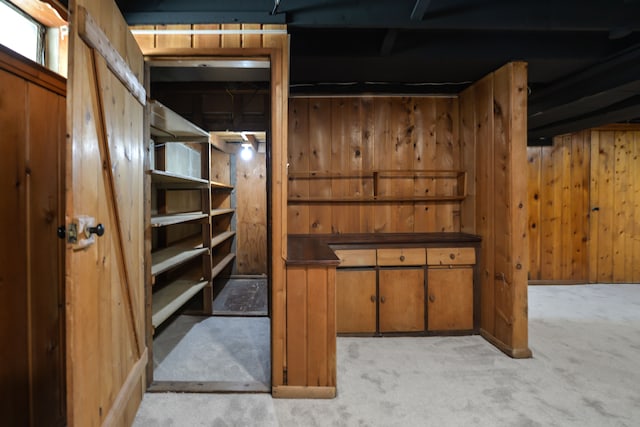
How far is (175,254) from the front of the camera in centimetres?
259

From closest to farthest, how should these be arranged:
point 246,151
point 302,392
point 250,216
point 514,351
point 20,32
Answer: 1. point 20,32
2. point 302,392
3. point 514,351
4. point 246,151
5. point 250,216

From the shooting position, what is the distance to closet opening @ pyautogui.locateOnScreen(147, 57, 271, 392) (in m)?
1.99

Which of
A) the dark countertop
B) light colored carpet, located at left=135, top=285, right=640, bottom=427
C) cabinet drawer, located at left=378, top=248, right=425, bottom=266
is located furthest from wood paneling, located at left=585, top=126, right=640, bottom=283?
cabinet drawer, located at left=378, top=248, right=425, bottom=266

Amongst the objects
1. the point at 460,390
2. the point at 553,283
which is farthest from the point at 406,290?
the point at 553,283

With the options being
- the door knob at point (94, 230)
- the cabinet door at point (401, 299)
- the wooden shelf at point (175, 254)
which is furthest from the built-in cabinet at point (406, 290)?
the door knob at point (94, 230)

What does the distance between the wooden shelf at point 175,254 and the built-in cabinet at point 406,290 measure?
134cm

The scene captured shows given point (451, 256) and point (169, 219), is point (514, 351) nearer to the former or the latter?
point (451, 256)

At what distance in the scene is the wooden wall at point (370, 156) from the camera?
116 inches

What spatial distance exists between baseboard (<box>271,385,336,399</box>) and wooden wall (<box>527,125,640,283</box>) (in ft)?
12.7

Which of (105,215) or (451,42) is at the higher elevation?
(451,42)

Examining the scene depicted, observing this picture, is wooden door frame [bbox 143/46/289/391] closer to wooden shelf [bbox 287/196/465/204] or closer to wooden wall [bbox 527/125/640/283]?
wooden shelf [bbox 287/196/465/204]

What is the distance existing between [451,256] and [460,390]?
43.4 inches

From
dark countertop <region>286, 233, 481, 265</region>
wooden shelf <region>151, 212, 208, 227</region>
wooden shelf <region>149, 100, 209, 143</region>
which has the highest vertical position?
wooden shelf <region>149, 100, 209, 143</region>

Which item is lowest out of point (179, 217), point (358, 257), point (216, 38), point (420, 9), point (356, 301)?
point (356, 301)
